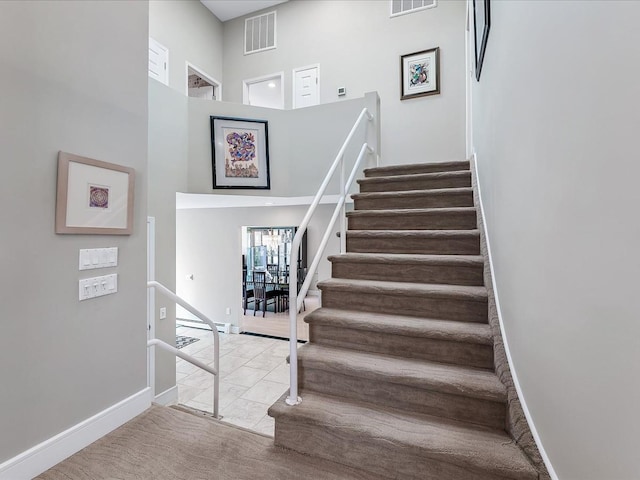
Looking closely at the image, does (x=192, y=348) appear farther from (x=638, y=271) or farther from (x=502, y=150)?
(x=638, y=271)

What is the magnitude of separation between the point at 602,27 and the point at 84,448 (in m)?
2.48

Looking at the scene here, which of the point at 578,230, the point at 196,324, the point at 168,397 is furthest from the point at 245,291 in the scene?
the point at 578,230

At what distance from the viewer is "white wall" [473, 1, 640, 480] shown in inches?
22.9

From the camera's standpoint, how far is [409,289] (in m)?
1.95

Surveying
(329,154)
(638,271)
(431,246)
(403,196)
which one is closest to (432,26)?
(329,154)

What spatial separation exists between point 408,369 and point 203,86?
6.73 metres

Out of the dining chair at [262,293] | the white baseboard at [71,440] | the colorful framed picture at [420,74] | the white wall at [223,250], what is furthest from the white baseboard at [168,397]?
the colorful framed picture at [420,74]

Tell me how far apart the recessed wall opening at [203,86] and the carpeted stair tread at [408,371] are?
5859mm

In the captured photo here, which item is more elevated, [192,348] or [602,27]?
[602,27]

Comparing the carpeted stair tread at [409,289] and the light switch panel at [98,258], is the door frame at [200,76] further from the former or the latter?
the carpeted stair tread at [409,289]

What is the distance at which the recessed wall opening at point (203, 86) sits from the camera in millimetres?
5971

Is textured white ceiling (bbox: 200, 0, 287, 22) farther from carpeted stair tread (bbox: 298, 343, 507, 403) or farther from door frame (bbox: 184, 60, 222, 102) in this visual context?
carpeted stair tread (bbox: 298, 343, 507, 403)

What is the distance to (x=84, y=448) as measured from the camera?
1.61 meters

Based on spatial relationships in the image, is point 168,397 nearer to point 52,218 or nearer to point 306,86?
point 52,218
